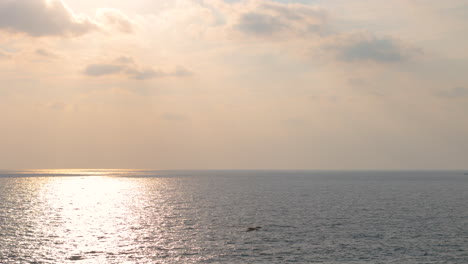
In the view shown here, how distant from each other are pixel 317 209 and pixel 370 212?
13.6m

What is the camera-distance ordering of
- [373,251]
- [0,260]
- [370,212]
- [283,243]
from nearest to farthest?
[0,260], [373,251], [283,243], [370,212]

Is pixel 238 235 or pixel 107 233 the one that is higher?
pixel 238 235

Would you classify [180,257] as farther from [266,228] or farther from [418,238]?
[418,238]

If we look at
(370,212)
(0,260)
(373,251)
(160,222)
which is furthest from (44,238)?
(370,212)

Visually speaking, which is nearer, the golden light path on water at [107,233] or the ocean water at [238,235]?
the ocean water at [238,235]

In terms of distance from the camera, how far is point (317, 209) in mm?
111250

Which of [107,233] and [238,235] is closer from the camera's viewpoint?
[238,235]

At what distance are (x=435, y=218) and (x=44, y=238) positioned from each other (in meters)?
79.8

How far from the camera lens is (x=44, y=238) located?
2736 inches

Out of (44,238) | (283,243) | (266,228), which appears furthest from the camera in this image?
(266,228)

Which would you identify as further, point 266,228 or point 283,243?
point 266,228

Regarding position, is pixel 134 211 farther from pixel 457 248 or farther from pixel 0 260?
pixel 457 248

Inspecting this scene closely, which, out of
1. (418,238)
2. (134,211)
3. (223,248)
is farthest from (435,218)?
(134,211)

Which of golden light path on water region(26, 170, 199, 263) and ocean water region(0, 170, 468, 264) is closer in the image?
ocean water region(0, 170, 468, 264)
